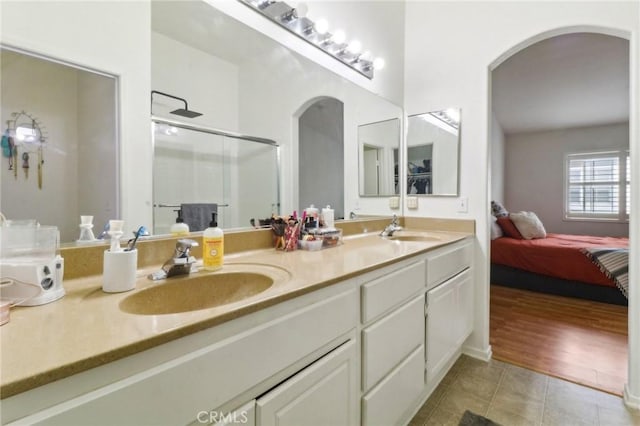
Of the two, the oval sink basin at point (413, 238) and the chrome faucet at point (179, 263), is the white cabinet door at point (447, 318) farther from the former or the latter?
the chrome faucet at point (179, 263)

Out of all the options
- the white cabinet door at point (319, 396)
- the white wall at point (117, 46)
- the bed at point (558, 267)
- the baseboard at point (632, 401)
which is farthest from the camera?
the bed at point (558, 267)

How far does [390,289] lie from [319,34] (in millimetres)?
1478

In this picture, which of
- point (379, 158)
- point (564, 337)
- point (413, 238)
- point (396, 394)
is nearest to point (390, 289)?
point (396, 394)

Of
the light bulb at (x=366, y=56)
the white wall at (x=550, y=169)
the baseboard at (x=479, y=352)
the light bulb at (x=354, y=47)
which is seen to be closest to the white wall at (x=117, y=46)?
the light bulb at (x=354, y=47)

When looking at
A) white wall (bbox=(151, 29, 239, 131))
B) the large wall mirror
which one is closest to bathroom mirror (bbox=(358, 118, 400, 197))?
the large wall mirror

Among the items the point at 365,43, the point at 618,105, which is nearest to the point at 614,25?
the point at 365,43

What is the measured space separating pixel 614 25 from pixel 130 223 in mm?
2566

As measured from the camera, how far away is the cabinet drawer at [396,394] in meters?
1.13

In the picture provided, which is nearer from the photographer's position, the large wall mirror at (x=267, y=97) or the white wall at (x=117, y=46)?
the white wall at (x=117, y=46)

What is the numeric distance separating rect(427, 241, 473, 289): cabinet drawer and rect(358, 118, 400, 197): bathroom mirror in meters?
0.71

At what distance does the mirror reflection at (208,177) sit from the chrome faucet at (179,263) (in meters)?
0.22

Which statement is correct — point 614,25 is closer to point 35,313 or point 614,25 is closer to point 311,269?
point 311,269

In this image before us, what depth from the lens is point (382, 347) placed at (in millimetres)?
1168

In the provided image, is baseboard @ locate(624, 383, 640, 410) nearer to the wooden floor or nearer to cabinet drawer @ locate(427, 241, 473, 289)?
the wooden floor
